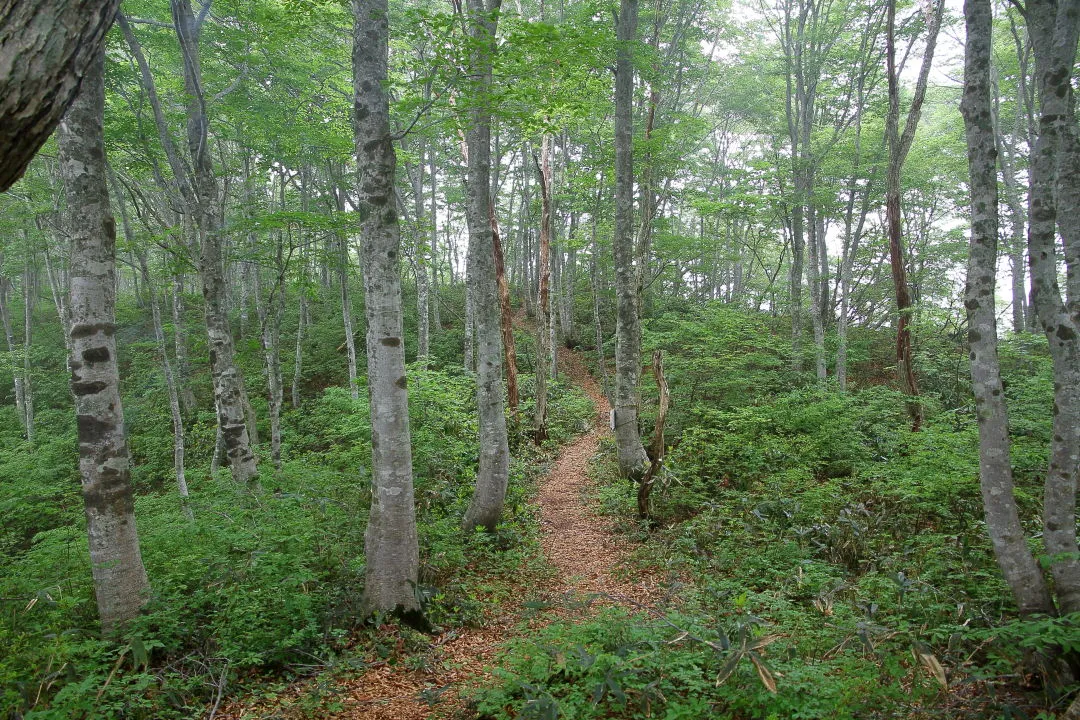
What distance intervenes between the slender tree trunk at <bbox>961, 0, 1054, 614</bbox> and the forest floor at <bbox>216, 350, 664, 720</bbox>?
2.95 m

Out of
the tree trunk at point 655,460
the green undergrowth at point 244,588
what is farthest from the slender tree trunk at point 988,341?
the green undergrowth at point 244,588

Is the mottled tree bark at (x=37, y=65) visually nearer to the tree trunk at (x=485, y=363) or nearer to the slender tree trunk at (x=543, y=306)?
the tree trunk at (x=485, y=363)

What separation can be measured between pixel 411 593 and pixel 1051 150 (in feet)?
21.8

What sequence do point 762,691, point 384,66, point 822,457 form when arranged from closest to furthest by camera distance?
point 762,691, point 384,66, point 822,457

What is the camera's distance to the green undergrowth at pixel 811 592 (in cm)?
346

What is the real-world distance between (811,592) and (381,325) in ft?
16.0

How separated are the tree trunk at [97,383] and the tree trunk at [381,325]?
1.96m

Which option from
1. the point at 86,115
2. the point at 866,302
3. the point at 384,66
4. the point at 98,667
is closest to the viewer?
the point at 98,667

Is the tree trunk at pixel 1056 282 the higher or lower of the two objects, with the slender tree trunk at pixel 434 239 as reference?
lower

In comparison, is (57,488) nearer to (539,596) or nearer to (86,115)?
(86,115)

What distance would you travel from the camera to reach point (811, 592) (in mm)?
5234

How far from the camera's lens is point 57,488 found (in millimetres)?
9055

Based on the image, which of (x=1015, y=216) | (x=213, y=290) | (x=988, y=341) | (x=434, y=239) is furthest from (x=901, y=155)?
(x=434, y=239)

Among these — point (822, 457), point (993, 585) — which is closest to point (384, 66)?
point (993, 585)
